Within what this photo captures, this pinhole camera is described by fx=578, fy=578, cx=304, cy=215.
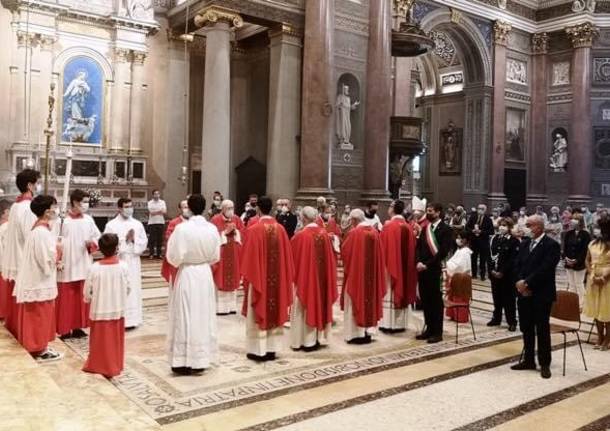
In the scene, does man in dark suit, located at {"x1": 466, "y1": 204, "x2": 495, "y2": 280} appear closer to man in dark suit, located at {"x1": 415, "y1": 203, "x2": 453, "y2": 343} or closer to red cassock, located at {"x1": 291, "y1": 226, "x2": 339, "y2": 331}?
man in dark suit, located at {"x1": 415, "y1": 203, "x2": 453, "y2": 343}

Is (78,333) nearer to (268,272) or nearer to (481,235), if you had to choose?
(268,272)

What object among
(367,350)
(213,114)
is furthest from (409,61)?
(367,350)

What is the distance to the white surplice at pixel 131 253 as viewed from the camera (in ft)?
25.4

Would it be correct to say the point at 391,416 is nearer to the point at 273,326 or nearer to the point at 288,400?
the point at 288,400

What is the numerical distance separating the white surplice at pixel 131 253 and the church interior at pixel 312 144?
11.8 inches

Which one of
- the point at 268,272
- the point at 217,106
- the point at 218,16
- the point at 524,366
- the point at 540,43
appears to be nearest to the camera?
the point at 524,366

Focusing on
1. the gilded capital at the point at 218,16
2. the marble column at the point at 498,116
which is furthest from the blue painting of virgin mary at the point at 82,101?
the marble column at the point at 498,116

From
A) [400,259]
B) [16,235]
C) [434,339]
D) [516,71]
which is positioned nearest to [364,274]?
[400,259]

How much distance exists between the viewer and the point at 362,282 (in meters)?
7.46

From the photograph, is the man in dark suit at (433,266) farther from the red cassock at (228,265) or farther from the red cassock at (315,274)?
the red cassock at (228,265)

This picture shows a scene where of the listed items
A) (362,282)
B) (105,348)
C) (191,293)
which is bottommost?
(105,348)

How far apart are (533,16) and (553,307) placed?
68.3 ft

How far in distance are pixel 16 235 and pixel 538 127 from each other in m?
22.4

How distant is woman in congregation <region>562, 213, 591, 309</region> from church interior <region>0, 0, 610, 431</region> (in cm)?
167
